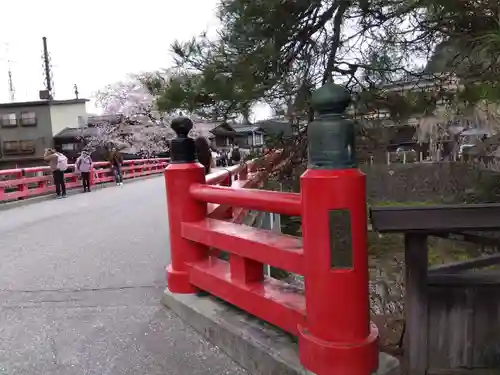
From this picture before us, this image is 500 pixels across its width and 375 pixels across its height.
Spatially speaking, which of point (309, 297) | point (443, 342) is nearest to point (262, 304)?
Result: point (309, 297)

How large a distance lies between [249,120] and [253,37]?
2.40ft

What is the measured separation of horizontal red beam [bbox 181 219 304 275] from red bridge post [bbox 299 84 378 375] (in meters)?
0.21

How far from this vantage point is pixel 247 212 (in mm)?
6027

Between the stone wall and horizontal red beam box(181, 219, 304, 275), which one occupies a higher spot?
horizontal red beam box(181, 219, 304, 275)

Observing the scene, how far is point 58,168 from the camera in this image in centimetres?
1317

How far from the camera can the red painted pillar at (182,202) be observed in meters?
3.21

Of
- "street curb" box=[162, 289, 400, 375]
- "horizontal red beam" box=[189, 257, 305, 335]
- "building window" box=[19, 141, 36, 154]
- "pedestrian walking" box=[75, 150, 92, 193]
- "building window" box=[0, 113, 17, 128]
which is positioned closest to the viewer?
"street curb" box=[162, 289, 400, 375]

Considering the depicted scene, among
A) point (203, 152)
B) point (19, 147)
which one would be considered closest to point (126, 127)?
point (19, 147)

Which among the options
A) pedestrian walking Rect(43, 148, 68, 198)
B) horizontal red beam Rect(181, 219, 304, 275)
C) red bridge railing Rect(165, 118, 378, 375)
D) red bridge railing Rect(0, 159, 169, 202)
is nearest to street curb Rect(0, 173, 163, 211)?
red bridge railing Rect(0, 159, 169, 202)

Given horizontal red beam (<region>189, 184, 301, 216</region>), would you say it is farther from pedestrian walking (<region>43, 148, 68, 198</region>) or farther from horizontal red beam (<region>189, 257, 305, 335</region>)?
pedestrian walking (<region>43, 148, 68, 198</region>)

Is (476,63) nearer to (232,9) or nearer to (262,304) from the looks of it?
(232,9)

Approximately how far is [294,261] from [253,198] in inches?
19.6

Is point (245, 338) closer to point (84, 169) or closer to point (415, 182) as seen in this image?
point (84, 169)

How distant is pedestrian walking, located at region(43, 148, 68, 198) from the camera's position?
43.1ft
